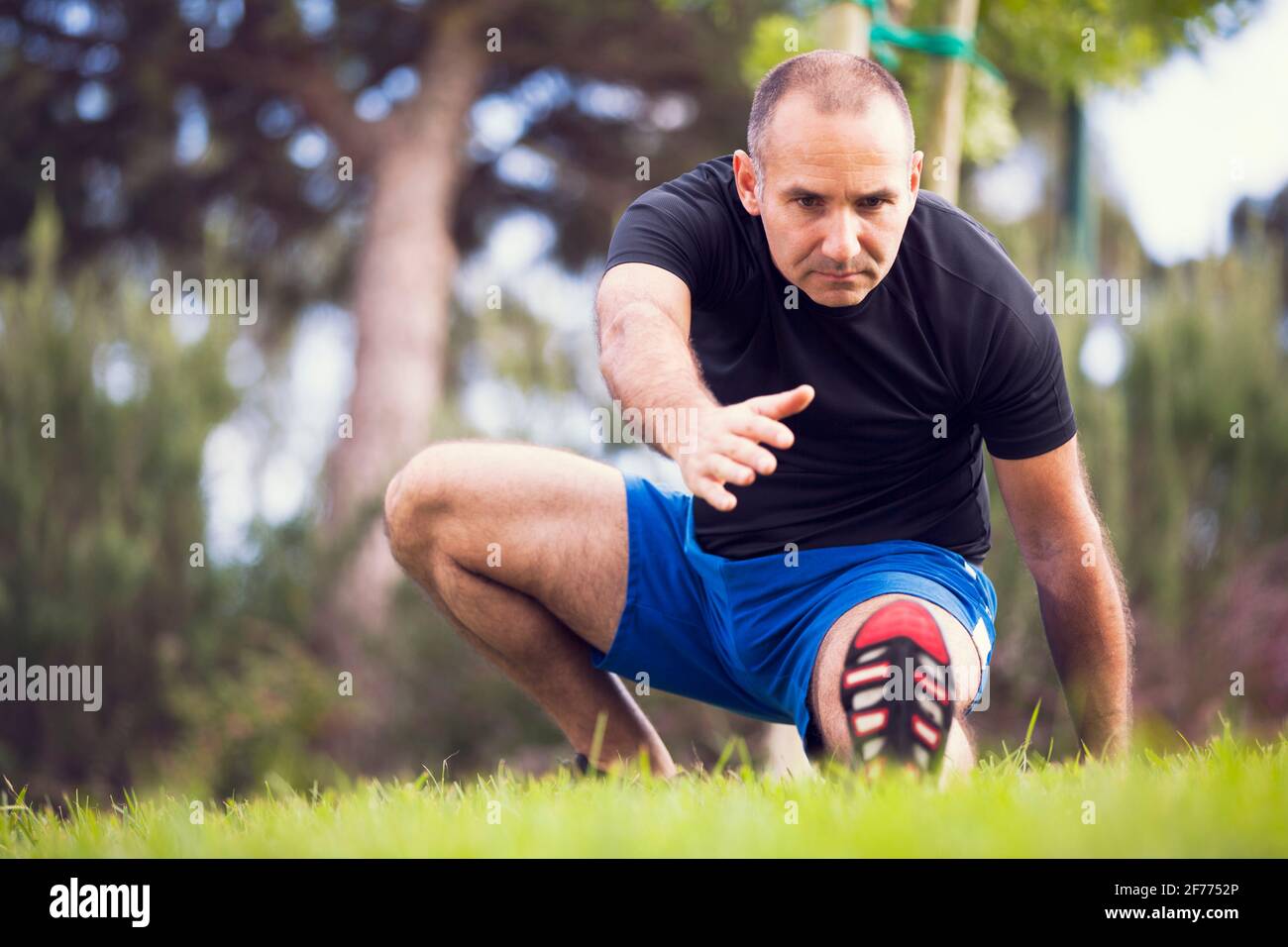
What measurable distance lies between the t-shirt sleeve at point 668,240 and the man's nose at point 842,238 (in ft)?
0.93

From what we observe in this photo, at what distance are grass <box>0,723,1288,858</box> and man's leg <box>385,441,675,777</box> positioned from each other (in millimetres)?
527

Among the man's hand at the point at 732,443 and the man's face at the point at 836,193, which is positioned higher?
the man's face at the point at 836,193

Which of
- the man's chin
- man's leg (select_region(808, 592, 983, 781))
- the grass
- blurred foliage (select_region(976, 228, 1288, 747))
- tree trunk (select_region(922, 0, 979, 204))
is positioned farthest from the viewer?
blurred foliage (select_region(976, 228, 1288, 747))

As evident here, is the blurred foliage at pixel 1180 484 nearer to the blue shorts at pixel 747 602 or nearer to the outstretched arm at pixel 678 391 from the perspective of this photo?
the blue shorts at pixel 747 602

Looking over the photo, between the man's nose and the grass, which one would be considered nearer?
the grass

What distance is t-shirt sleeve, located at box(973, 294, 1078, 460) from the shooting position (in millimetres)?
2586

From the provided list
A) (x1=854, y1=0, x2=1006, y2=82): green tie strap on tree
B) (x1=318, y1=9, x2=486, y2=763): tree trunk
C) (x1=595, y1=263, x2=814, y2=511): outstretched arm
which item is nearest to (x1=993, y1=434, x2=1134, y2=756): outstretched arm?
(x1=595, y1=263, x2=814, y2=511): outstretched arm

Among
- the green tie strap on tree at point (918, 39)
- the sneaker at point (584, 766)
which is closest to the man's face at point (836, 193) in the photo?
the sneaker at point (584, 766)

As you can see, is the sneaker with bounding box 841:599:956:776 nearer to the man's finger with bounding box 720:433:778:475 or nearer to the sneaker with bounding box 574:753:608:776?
the man's finger with bounding box 720:433:778:475

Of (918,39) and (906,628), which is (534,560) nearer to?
(906,628)

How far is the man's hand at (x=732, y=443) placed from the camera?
1901mm

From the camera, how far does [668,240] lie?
250 cm

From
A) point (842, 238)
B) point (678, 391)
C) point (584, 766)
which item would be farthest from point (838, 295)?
point (584, 766)

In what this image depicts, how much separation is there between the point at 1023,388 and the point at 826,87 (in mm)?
782
